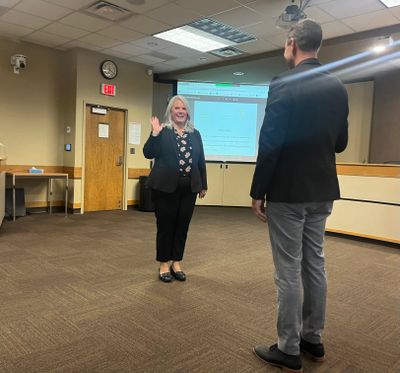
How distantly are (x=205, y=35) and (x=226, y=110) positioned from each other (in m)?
2.19

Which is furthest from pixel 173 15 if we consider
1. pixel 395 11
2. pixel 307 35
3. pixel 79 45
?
pixel 307 35

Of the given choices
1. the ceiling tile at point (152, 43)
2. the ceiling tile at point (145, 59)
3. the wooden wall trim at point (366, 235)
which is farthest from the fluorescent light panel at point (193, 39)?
the wooden wall trim at point (366, 235)

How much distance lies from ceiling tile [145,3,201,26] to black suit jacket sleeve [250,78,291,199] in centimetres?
324

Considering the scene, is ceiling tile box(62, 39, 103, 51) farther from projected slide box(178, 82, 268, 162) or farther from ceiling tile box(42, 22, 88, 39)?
projected slide box(178, 82, 268, 162)

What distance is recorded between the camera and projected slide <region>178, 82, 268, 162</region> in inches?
284

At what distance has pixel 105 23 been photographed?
4.77 m

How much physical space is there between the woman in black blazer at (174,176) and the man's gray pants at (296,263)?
1116 millimetres

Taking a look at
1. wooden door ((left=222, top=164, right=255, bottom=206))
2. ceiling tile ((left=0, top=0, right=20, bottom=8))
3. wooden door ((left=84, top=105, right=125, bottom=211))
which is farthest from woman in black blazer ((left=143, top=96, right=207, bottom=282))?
wooden door ((left=222, top=164, right=255, bottom=206))

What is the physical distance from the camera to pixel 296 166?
1.46 meters

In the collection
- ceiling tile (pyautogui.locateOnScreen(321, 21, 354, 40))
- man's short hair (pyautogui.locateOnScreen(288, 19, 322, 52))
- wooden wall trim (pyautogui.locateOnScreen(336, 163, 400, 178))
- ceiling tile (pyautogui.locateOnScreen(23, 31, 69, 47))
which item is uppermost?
ceiling tile (pyautogui.locateOnScreen(321, 21, 354, 40))

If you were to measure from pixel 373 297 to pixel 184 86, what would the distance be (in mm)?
5708

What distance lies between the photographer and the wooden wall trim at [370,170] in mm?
4191

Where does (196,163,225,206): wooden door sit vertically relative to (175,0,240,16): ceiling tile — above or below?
below

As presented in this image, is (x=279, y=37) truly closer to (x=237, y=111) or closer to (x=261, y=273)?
(x=237, y=111)
